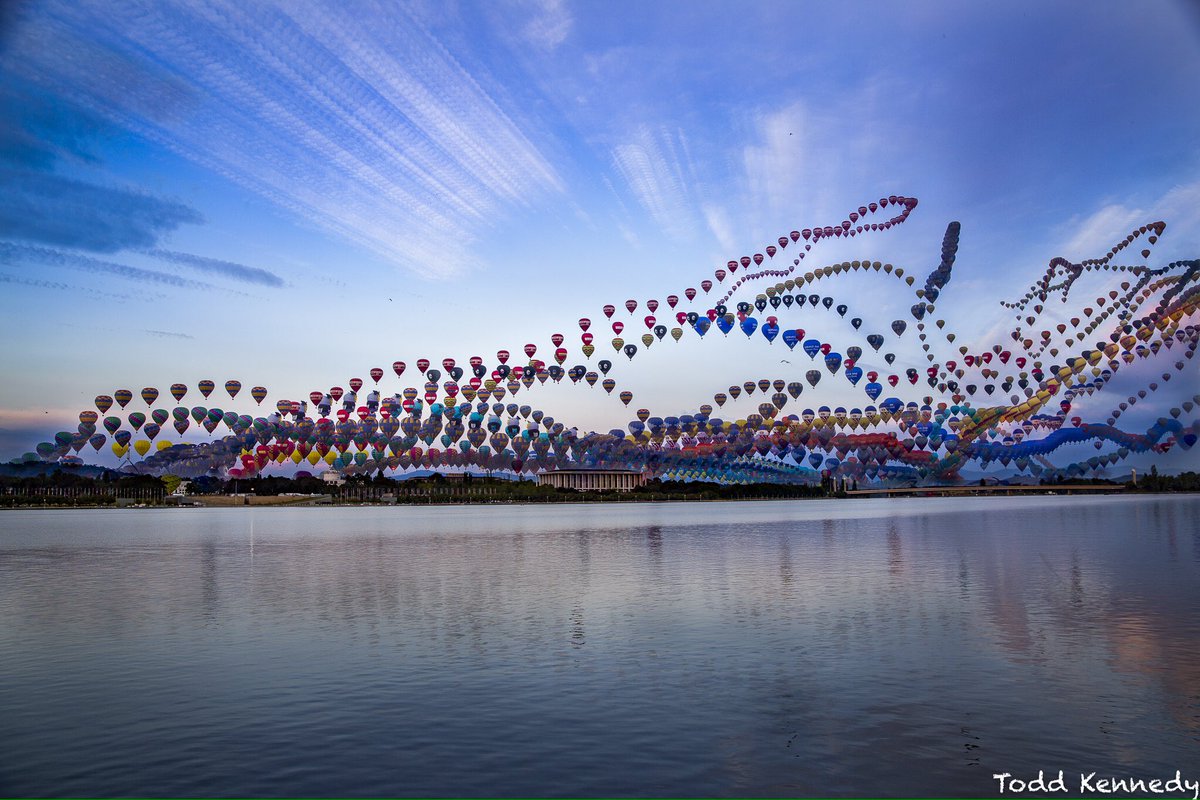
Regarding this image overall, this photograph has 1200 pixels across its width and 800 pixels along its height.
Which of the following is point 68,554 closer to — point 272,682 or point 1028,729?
point 272,682

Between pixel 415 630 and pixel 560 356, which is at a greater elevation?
pixel 560 356

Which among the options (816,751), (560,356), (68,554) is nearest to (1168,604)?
(816,751)

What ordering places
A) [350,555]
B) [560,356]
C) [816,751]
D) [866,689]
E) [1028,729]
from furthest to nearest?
[560,356] < [350,555] < [866,689] < [1028,729] < [816,751]

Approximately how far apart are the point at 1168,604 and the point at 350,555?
5028 cm

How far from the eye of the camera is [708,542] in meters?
81.8

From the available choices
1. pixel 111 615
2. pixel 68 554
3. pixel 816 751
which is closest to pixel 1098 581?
pixel 816 751

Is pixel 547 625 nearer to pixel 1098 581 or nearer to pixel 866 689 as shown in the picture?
pixel 866 689

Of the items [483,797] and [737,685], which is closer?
[483,797]

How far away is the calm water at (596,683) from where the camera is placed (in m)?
16.0

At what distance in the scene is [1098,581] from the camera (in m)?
45.2

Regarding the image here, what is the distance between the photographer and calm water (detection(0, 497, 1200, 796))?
15961 mm

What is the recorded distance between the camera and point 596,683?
22547mm

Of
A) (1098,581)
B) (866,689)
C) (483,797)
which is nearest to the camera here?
(483,797)

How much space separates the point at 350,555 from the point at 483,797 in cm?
5591
